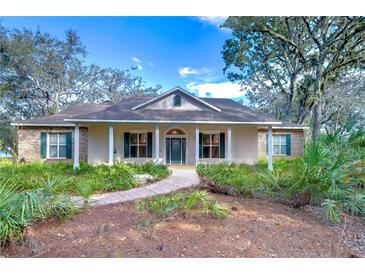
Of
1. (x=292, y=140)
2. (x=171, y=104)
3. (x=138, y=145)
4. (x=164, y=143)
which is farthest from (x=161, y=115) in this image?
(x=292, y=140)

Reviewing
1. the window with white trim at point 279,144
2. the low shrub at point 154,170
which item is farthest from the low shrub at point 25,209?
the window with white trim at point 279,144

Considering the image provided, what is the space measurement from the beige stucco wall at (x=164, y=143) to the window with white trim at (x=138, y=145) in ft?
1.02

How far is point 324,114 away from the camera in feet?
68.0

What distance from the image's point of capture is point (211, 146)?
13.8 metres

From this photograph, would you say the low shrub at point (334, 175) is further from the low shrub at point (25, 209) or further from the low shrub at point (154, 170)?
the low shrub at point (154, 170)

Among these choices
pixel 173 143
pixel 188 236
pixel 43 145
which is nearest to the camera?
pixel 188 236

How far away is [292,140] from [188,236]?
1372 centimetres

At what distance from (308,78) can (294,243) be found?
18.8 m

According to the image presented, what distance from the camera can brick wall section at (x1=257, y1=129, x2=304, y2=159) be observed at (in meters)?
15.0

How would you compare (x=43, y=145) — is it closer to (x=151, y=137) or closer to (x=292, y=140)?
(x=151, y=137)

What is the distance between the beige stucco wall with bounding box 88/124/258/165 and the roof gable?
1.15 m

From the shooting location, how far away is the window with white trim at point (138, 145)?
1346 cm
